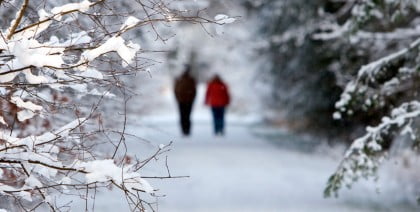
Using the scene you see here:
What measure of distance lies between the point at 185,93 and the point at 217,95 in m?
0.82

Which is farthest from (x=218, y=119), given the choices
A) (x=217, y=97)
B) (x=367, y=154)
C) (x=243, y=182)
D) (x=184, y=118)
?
(x=367, y=154)

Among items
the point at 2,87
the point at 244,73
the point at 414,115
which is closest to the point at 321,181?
the point at 414,115

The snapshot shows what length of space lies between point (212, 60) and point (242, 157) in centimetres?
3288

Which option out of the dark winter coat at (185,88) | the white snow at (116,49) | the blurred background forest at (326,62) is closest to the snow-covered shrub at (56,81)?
the white snow at (116,49)

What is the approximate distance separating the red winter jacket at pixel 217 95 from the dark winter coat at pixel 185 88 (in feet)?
1.46

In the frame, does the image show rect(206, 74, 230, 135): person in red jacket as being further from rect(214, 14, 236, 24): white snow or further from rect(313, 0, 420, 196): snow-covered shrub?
rect(214, 14, 236, 24): white snow

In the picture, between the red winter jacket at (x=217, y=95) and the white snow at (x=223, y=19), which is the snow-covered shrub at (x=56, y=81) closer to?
the white snow at (x=223, y=19)

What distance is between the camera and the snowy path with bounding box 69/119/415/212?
886 centimetres

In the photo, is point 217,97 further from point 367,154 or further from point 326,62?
point 367,154

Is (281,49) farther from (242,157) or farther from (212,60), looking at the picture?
(212,60)

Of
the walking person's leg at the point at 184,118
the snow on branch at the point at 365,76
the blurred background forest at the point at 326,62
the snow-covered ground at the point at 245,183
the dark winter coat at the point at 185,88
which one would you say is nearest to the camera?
the snow on branch at the point at 365,76

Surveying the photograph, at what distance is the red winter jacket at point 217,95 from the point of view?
18.5 m

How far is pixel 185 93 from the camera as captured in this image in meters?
18.6

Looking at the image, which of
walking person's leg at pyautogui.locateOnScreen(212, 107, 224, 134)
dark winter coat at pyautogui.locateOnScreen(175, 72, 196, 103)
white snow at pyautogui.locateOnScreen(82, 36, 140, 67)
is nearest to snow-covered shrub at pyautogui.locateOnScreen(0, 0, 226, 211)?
white snow at pyautogui.locateOnScreen(82, 36, 140, 67)
